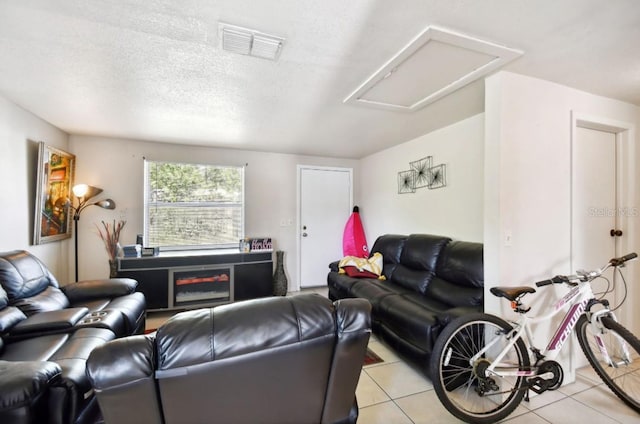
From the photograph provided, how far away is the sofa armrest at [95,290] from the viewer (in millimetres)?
2463

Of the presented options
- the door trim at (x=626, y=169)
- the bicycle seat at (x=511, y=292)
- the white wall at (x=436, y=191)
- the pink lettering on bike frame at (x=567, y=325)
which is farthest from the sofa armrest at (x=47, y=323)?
the door trim at (x=626, y=169)

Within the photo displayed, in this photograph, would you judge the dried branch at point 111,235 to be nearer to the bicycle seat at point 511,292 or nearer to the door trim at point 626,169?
the bicycle seat at point 511,292

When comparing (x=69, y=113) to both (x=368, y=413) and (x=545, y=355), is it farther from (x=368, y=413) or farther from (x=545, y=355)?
(x=545, y=355)

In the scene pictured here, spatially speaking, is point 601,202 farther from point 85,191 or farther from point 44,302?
point 85,191

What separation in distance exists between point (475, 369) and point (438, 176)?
2209 mm

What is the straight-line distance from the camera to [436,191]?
3400 millimetres

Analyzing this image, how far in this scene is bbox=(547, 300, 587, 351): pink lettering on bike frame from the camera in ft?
5.95

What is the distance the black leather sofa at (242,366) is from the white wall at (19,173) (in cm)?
266

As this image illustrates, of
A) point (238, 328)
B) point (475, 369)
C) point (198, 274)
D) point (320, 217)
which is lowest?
point (475, 369)

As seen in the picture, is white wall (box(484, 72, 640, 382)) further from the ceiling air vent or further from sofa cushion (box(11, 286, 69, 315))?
sofa cushion (box(11, 286, 69, 315))

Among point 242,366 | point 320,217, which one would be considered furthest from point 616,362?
point 320,217

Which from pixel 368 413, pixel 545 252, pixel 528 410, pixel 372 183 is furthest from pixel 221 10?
pixel 372 183

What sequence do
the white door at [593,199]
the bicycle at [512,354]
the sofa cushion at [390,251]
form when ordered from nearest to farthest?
1. the bicycle at [512,354]
2. the white door at [593,199]
3. the sofa cushion at [390,251]

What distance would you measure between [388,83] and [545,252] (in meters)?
1.70
